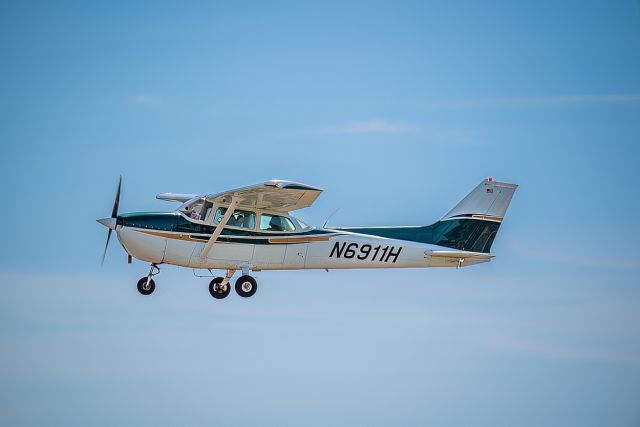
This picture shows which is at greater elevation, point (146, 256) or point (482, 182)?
point (482, 182)

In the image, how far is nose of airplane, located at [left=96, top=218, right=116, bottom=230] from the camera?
27.5 metres

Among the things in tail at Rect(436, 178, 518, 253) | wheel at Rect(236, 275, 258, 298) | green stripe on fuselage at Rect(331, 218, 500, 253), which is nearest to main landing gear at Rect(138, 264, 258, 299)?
wheel at Rect(236, 275, 258, 298)

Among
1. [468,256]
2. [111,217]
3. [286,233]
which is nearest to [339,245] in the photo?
[286,233]

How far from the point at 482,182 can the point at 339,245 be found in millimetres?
4132

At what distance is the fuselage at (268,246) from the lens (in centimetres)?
2758

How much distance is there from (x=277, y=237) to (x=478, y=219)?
5.25 meters

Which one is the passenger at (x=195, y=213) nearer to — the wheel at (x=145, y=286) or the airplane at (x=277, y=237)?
the airplane at (x=277, y=237)

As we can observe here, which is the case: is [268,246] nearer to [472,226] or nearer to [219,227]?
[219,227]

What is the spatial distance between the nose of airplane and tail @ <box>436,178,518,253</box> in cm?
819

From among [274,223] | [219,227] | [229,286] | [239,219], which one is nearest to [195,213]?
[219,227]

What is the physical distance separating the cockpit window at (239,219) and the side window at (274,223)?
225 mm

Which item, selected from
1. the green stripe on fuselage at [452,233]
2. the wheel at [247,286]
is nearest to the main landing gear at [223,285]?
the wheel at [247,286]

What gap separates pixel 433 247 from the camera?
2925cm

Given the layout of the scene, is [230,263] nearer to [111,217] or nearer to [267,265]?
[267,265]
